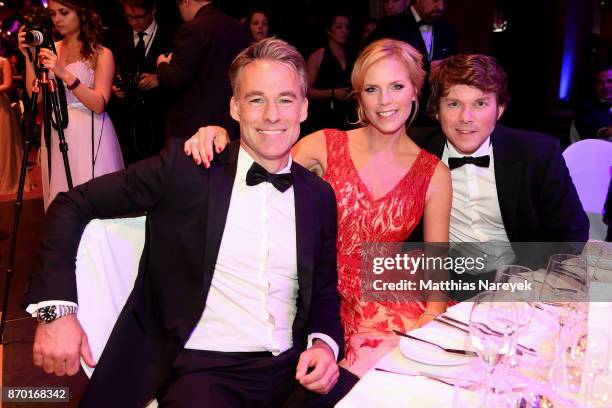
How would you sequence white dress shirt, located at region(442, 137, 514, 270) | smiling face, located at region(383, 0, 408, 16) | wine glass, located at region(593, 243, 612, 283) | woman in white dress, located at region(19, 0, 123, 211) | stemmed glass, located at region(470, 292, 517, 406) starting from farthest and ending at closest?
smiling face, located at region(383, 0, 408, 16)
woman in white dress, located at region(19, 0, 123, 211)
white dress shirt, located at region(442, 137, 514, 270)
wine glass, located at region(593, 243, 612, 283)
stemmed glass, located at region(470, 292, 517, 406)

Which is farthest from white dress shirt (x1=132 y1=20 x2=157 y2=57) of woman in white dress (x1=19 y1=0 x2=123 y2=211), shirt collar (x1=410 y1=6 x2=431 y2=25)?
shirt collar (x1=410 y1=6 x2=431 y2=25)

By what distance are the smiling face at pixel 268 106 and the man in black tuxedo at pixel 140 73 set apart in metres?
2.85

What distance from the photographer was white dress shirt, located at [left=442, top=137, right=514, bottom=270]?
2486mm

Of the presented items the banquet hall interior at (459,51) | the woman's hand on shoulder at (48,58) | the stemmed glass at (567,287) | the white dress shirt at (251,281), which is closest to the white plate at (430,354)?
the stemmed glass at (567,287)

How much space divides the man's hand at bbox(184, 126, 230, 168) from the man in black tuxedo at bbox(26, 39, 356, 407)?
3 cm

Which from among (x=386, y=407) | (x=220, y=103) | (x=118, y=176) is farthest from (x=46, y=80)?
(x=386, y=407)

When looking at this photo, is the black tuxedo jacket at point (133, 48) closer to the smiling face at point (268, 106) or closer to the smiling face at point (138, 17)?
the smiling face at point (138, 17)

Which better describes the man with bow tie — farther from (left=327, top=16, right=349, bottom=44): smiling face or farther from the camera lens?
(left=327, top=16, right=349, bottom=44): smiling face

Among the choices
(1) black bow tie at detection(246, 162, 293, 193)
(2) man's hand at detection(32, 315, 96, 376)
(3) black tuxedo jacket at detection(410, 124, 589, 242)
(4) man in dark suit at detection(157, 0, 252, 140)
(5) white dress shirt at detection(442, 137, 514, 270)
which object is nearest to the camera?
(2) man's hand at detection(32, 315, 96, 376)

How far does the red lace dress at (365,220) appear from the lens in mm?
2252

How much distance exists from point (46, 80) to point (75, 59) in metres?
0.72

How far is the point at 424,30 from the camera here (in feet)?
14.4

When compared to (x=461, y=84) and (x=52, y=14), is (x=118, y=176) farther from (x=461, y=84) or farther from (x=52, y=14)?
(x=52, y=14)

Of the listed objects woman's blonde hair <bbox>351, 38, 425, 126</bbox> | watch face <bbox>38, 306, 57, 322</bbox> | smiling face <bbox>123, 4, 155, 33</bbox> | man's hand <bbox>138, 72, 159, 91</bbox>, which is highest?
smiling face <bbox>123, 4, 155, 33</bbox>
